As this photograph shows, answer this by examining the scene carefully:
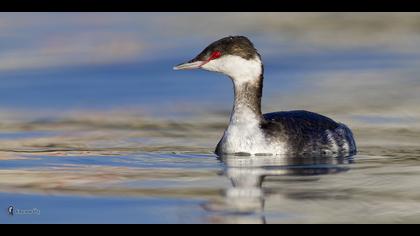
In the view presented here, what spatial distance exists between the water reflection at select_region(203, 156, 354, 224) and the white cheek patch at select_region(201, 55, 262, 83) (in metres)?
1.12

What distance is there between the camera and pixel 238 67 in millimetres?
16328

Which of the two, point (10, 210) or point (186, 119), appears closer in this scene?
point (10, 210)

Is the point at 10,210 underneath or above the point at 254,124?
underneath

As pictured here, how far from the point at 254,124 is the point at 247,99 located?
1.22 ft

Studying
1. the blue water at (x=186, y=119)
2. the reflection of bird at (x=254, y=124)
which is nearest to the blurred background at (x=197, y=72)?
the blue water at (x=186, y=119)

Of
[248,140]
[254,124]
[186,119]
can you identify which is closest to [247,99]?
[254,124]

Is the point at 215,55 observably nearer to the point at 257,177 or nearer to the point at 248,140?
the point at 248,140

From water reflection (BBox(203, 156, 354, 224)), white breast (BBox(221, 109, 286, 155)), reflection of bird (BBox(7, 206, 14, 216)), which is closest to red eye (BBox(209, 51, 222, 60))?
white breast (BBox(221, 109, 286, 155))

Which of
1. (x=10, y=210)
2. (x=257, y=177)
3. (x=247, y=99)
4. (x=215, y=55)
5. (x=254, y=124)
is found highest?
(x=215, y=55)

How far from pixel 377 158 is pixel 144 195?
3.77 meters

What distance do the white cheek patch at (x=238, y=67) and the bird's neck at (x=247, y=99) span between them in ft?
0.12

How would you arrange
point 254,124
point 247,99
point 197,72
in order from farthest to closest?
point 197,72 < point 247,99 < point 254,124

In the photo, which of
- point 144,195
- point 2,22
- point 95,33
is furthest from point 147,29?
point 144,195

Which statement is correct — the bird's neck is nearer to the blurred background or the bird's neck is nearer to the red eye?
the red eye
